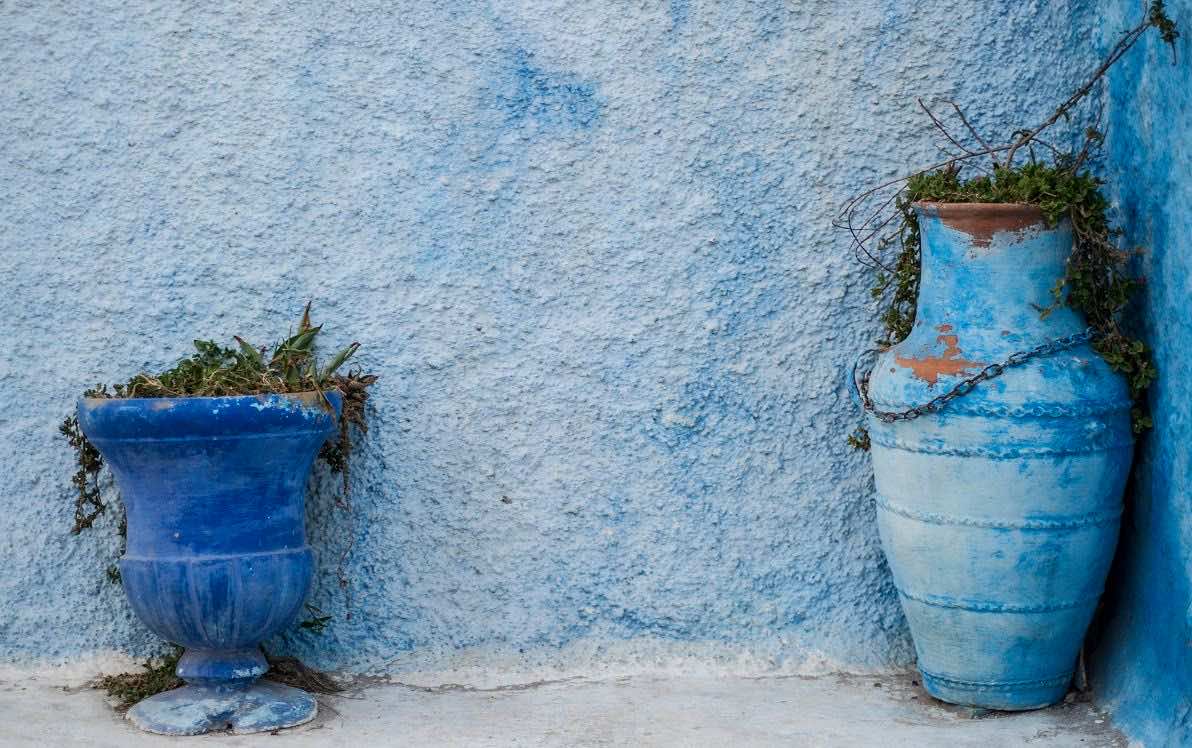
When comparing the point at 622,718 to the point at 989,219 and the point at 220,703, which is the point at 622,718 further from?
the point at 989,219

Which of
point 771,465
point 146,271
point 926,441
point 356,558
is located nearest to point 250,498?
point 356,558

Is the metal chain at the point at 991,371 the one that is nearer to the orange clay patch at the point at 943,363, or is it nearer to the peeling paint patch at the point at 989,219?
the orange clay patch at the point at 943,363

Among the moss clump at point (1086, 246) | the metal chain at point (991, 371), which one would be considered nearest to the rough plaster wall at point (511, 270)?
the moss clump at point (1086, 246)

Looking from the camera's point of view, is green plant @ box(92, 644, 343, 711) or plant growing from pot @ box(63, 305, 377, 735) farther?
green plant @ box(92, 644, 343, 711)

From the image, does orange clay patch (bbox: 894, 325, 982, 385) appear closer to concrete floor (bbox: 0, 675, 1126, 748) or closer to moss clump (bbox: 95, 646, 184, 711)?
concrete floor (bbox: 0, 675, 1126, 748)

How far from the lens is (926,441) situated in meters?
2.46

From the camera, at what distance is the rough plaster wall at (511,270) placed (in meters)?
2.78

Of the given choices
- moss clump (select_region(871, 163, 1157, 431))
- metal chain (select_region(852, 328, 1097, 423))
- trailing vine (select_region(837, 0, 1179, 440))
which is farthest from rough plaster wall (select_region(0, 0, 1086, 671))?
metal chain (select_region(852, 328, 1097, 423))

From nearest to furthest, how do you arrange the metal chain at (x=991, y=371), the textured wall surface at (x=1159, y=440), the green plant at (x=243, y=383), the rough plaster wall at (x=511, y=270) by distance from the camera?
the textured wall surface at (x=1159, y=440) < the metal chain at (x=991, y=371) < the green plant at (x=243, y=383) < the rough plaster wall at (x=511, y=270)

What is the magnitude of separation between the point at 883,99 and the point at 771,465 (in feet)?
2.74

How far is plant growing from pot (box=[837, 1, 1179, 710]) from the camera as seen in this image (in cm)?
240

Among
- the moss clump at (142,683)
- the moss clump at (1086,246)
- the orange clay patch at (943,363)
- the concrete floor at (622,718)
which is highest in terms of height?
the moss clump at (1086,246)

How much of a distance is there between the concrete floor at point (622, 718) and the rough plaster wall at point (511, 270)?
0.34 ft

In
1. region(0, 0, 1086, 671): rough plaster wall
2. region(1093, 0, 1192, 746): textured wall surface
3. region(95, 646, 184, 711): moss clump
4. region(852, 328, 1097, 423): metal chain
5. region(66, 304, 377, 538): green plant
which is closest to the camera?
region(1093, 0, 1192, 746): textured wall surface
